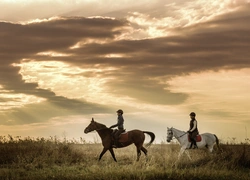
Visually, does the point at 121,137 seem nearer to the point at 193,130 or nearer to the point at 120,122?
the point at 120,122

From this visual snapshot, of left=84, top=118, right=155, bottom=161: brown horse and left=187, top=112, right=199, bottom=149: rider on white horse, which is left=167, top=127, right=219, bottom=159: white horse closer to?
left=187, top=112, right=199, bottom=149: rider on white horse

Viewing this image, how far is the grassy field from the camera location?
15680 millimetres

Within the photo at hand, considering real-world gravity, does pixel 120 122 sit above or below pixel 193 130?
above

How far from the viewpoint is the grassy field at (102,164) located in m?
15.7

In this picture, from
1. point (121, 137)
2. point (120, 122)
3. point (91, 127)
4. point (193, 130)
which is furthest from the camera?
point (193, 130)

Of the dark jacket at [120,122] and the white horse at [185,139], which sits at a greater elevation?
the dark jacket at [120,122]

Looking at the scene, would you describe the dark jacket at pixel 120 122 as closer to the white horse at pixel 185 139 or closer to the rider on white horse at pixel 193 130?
the white horse at pixel 185 139

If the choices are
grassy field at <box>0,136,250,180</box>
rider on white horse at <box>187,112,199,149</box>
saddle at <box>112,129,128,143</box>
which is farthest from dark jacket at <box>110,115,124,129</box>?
rider on white horse at <box>187,112,199,149</box>

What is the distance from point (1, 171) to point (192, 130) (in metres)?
9.96

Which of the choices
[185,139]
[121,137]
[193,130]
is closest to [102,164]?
[121,137]

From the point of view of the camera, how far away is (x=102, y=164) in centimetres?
2012

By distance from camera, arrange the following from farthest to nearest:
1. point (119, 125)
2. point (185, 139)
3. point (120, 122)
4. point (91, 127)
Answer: point (185, 139)
point (91, 127)
point (119, 125)
point (120, 122)

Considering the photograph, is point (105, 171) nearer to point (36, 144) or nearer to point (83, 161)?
point (83, 161)

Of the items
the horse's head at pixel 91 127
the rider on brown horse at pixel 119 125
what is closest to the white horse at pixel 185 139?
the rider on brown horse at pixel 119 125
